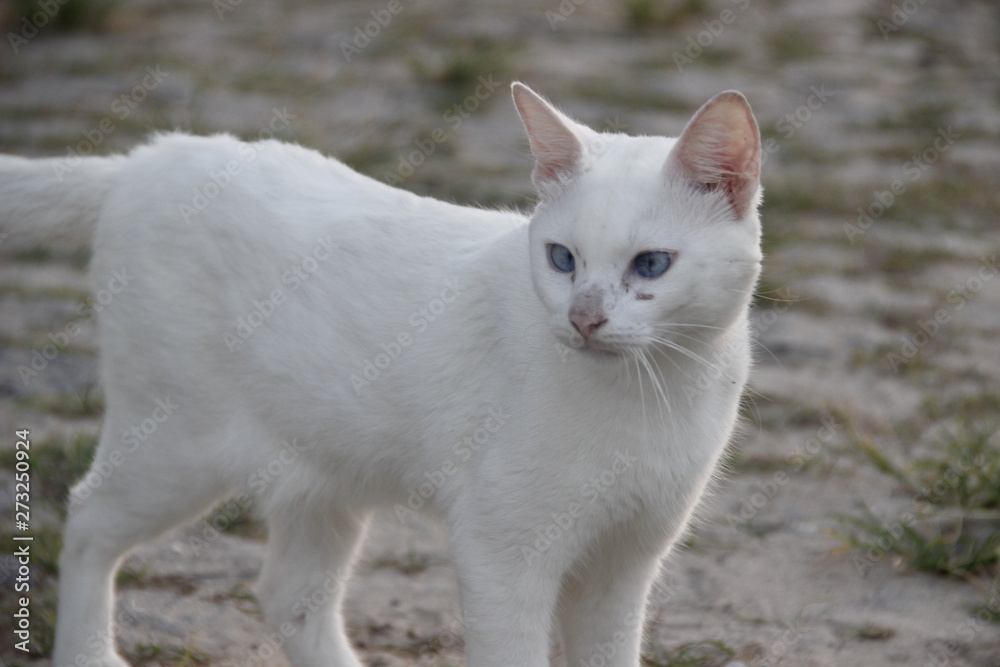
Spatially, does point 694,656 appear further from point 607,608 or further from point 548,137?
point 548,137

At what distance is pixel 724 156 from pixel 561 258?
38cm

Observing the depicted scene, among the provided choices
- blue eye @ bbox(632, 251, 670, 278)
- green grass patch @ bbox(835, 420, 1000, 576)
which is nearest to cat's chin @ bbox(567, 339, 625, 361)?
blue eye @ bbox(632, 251, 670, 278)

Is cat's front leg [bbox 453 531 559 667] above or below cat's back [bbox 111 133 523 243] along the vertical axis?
below

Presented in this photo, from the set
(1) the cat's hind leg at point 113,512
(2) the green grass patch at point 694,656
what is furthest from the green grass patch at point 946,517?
(1) the cat's hind leg at point 113,512

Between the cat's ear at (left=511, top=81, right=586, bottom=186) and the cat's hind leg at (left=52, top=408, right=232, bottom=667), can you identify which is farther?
the cat's hind leg at (left=52, top=408, right=232, bottom=667)

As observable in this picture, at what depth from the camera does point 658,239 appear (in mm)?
2293

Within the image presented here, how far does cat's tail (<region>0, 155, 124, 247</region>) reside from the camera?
9.89ft

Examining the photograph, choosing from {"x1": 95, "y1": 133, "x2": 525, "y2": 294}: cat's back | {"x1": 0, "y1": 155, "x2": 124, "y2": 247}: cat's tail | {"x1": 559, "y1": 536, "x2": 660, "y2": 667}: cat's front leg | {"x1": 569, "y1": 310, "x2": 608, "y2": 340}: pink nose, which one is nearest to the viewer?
{"x1": 569, "y1": 310, "x2": 608, "y2": 340}: pink nose

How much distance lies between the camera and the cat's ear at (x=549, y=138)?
7.96 ft

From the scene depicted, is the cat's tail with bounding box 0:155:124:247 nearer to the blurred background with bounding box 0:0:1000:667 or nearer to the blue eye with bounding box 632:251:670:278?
the blurred background with bounding box 0:0:1000:667

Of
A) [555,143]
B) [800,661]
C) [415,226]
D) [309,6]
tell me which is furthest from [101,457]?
[309,6]

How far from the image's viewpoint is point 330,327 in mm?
2803

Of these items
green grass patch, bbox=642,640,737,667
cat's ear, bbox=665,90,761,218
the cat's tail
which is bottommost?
green grass patch, bbox=642,640,737,667

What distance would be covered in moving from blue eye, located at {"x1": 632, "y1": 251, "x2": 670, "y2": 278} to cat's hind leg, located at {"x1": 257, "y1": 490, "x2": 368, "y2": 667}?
3.77 feet
